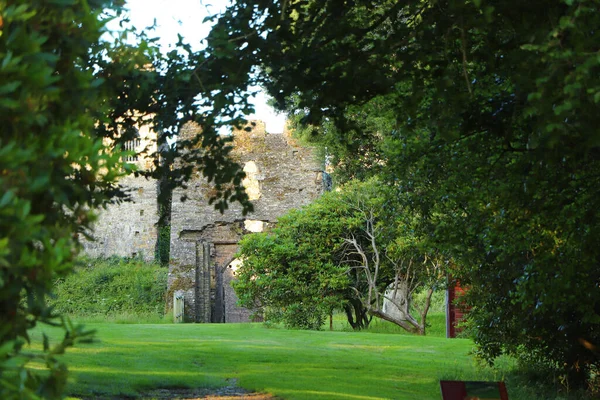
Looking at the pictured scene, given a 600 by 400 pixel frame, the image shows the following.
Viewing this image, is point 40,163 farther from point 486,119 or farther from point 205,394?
point 205,394

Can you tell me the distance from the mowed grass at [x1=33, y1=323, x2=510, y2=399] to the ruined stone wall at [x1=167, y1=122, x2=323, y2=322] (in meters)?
11.4

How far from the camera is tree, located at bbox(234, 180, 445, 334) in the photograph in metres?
23.0

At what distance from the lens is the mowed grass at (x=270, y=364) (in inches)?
403

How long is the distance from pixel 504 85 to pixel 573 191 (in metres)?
1.61

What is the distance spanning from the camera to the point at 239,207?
3094 centimetres

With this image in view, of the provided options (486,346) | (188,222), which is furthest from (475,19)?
(188,222)

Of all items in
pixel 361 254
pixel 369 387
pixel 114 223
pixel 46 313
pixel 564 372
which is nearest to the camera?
pixel 46 313

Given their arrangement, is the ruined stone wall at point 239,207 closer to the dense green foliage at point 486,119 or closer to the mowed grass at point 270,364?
the mowed grass at point 270,364

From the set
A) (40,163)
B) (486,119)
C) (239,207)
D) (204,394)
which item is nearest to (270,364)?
(204,394)

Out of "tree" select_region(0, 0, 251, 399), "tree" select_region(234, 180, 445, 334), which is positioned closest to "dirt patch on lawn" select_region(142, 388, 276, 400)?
"tree" select_region(0, 0, 251, 399)

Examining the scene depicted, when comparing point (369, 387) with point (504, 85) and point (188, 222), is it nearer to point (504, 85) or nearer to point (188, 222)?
point (504, 85)

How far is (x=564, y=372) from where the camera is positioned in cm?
1211

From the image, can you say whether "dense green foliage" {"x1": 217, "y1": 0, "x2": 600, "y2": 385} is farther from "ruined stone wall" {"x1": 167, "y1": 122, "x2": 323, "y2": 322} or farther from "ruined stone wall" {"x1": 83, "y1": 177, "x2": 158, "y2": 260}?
"ruined stone wall" {"x1": 83, "y1": 177, "x2": 158, "y2": 260}

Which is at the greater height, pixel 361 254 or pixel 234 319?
pixel 361 254
